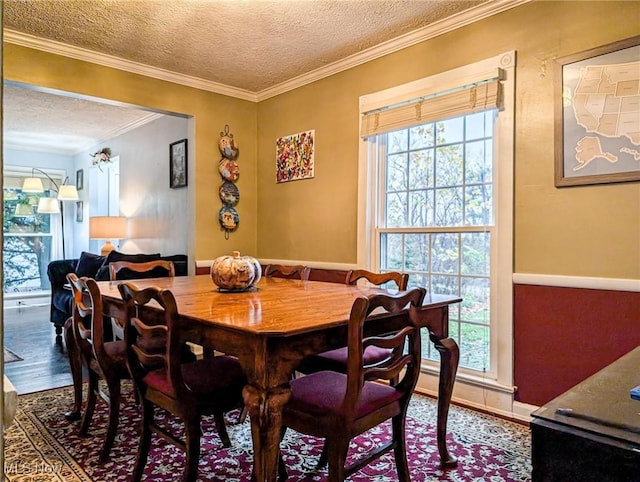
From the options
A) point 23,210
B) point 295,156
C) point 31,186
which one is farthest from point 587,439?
point 23,210

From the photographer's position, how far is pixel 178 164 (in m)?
4.78

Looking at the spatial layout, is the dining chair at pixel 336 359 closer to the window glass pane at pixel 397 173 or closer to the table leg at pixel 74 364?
the window glass pane at pixel 397 173

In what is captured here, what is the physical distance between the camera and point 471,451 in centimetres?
220

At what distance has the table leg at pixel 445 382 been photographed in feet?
6.74

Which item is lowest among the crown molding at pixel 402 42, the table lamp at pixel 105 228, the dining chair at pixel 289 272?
the dining chair at pixel 289 272

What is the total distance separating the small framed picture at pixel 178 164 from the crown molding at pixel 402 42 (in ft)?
3.62

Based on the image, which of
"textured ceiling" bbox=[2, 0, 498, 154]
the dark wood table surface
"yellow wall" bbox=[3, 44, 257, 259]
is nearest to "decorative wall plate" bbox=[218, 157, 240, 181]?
"yellow wall" bbox=[3, 44, 257, 259]

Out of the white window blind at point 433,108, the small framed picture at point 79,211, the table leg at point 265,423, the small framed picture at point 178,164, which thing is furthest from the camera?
the small framed picture at point 79,211

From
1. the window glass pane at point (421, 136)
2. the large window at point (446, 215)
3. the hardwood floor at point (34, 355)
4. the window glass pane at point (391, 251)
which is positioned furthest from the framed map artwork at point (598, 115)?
the hardwood floor at point (34, 355)

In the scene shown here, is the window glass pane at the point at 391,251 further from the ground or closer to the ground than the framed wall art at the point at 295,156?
closer to the ground

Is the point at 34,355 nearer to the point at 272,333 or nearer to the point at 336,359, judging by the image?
the point at 336,359

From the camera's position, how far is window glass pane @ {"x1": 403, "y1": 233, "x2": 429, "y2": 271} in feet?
10.4

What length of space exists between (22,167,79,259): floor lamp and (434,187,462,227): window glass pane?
5.55m

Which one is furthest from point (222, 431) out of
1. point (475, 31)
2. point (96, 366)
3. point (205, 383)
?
point (475, 31)
